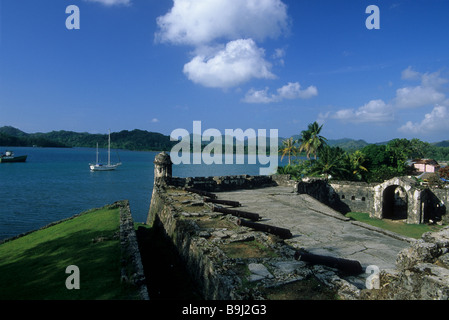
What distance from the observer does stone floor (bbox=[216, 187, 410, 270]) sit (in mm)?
7277

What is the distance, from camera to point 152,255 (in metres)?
9.77

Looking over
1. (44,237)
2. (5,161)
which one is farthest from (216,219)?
(5,161)

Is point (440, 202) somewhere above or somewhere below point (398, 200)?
Answer: above

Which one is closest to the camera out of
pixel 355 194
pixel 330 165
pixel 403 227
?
pixel 403 227

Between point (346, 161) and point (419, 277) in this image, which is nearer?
point (419, 277)

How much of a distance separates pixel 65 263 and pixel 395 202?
2364cm

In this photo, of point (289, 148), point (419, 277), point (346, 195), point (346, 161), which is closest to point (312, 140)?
point (289, 148)

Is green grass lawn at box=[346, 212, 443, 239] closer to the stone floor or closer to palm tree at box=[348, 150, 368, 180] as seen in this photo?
the stone floor

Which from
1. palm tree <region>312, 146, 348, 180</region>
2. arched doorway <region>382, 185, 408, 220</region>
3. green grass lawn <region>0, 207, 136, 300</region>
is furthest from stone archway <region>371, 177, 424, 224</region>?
green grass lawn <region>0, 207, 136, 300</region>

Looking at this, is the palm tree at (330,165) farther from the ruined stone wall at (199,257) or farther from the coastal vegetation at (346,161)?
the ruined stone wall at (199,257)

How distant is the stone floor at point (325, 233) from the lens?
728cm

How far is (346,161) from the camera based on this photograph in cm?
3609

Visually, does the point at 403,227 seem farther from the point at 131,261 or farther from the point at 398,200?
the point at 131,261

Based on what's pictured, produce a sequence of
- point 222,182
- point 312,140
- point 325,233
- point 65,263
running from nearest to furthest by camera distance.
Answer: point 65,263
point 325,233
point 222,182
point 312,140
